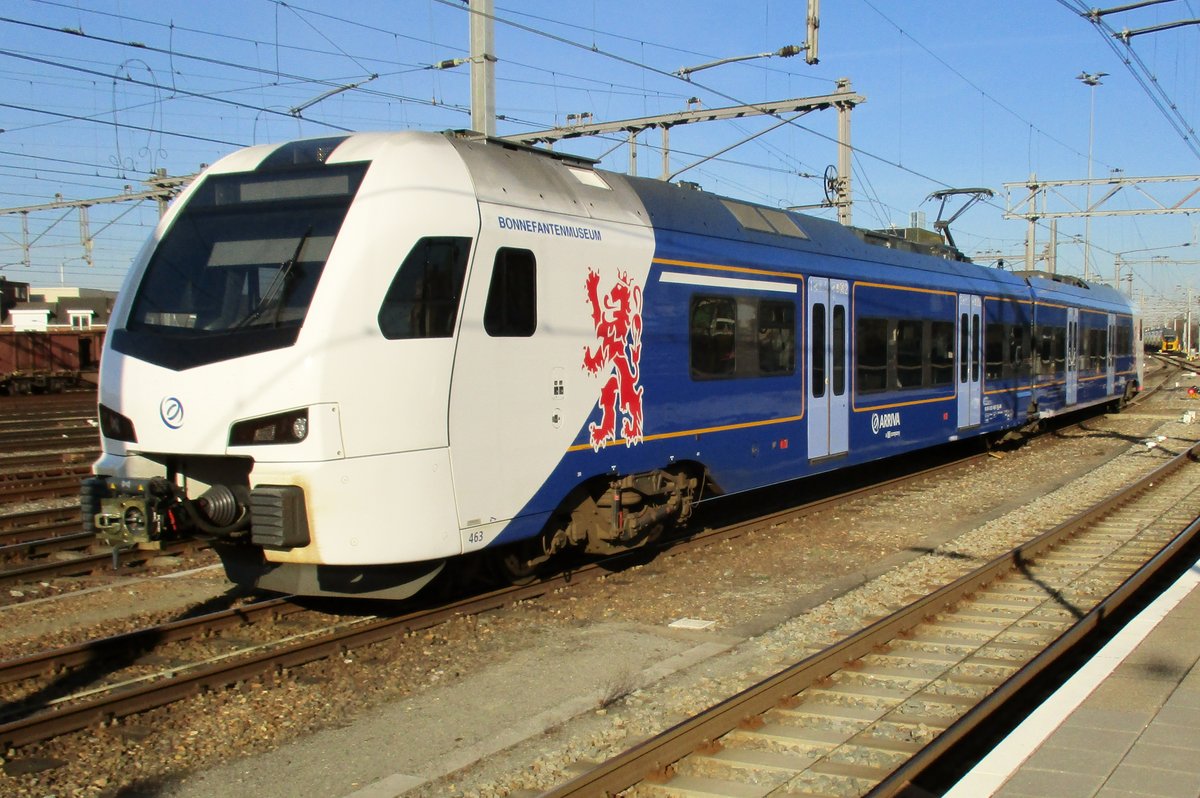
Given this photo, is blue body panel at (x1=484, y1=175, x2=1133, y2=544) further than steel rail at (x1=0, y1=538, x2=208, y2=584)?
No

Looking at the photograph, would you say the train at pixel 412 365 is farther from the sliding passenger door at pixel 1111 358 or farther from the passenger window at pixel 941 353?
the sliding passenger door at pixel 1111 358

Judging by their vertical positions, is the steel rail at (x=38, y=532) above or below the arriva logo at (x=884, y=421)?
below

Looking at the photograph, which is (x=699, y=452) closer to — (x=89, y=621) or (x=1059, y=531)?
(x=1059, y=531)

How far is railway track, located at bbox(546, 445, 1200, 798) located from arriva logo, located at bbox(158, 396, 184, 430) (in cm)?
358

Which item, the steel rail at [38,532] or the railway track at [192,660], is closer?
the railway track at [192,660]

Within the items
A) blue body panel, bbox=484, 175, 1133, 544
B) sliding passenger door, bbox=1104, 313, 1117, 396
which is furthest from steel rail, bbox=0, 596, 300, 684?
sliding passenger door, bbox=1104, 313, 1117, 396

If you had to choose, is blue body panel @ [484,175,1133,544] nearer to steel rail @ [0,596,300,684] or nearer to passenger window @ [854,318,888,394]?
passenger window @ [854,318,888,394]

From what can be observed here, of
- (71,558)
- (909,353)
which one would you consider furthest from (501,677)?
(909,353)

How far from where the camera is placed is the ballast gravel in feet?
16.7

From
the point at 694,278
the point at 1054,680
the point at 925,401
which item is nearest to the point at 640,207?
the point at 694,278

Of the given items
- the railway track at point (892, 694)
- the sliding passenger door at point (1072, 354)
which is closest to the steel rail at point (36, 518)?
the railway track at point (892, 694)

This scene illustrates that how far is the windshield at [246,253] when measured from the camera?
6613 millimetres

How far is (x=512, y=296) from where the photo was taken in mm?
7395

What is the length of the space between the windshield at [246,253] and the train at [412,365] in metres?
0.02
